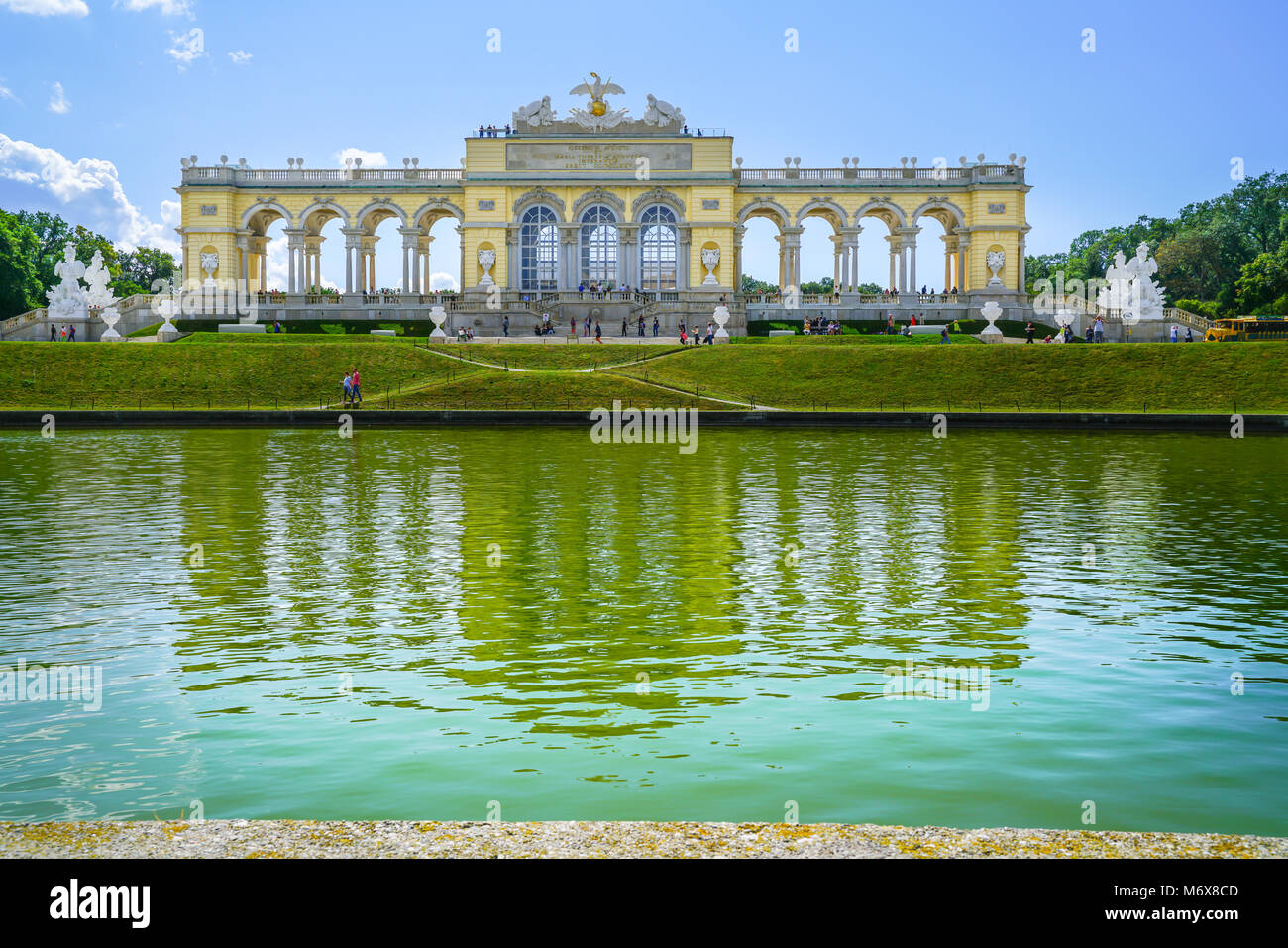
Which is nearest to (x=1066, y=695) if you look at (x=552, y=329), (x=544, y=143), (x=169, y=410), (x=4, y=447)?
(x=4, y=447)

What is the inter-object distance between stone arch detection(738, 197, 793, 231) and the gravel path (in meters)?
70.3

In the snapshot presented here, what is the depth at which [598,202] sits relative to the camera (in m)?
71.7

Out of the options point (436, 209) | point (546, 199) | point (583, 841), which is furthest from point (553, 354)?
point (583, 841)

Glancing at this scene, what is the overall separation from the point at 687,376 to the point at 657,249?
28.9m

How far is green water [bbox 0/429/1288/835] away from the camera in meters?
6.24

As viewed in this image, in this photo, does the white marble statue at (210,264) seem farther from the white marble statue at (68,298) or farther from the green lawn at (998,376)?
the green lawn at (998,376)

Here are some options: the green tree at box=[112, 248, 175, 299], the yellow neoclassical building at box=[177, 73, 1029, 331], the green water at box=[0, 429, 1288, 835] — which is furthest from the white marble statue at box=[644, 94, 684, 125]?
the green tree at box=[112, 248, 175, 299]

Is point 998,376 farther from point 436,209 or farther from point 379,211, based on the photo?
point 379,211

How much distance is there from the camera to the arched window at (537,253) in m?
72.2

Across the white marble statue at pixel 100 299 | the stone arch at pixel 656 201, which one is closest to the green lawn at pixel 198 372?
the white marble statue at pixel 100 299

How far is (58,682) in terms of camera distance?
8312 mm

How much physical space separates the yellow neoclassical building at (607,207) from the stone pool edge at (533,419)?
33563 mm

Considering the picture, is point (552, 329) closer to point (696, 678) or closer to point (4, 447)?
point (4, 447)

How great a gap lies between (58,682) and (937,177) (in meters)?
70.1
